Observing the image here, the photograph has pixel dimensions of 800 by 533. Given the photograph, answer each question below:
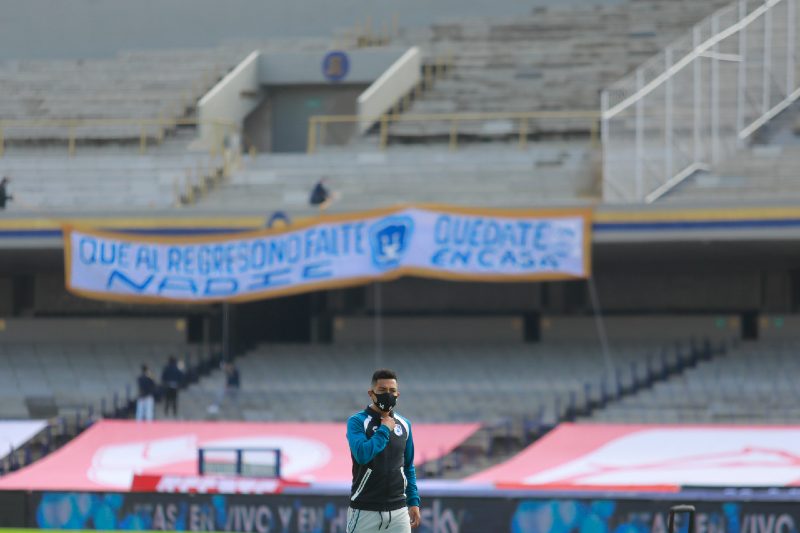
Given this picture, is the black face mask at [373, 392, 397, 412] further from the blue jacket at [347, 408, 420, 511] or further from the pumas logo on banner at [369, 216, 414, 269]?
the pumas logo on banner at [369, 216, 414, 269]

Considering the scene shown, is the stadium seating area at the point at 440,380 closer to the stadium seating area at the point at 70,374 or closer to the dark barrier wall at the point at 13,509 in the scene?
the stadium seating area at the point at 70,374

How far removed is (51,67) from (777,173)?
21276 mm

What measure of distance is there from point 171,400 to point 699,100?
11961 millimetres

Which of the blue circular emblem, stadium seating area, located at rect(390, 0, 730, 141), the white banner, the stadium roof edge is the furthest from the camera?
the blue circular emblem

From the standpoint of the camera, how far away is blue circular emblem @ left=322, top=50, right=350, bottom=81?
4484 cm

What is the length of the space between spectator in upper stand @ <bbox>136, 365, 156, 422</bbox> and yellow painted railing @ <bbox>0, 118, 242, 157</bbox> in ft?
34.5

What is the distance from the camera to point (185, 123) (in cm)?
4103

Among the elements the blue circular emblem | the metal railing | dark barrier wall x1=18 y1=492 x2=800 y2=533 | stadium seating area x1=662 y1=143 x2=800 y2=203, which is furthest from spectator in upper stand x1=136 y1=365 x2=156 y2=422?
the blue circular emblem

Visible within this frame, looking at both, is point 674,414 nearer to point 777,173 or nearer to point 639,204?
point 639,204

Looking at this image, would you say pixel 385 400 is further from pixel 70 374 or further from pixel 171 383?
pixel 70 374

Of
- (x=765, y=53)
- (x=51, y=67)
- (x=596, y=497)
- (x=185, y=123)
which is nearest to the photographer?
Result: (x=596, y=497)

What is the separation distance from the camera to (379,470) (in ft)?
36.8

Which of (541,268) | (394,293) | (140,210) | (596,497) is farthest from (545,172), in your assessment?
(596,497)

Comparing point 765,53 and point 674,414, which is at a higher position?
point 765,53
